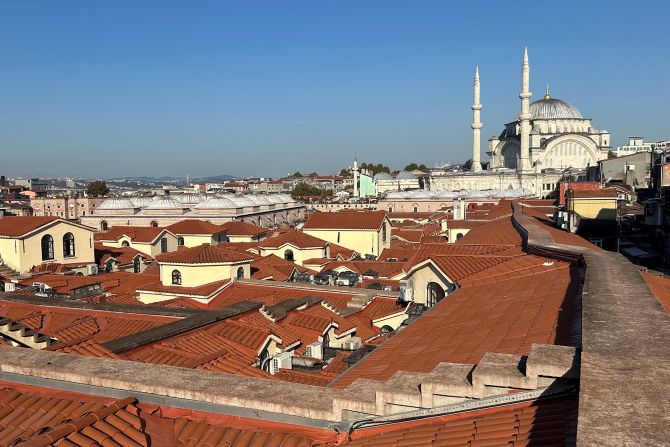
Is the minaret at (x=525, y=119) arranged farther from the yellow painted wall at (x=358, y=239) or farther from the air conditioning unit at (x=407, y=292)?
the air conditioning unit at (x=407, y=292)

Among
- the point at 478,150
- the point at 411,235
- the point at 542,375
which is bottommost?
the point at 411,235

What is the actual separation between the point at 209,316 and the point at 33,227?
65.1 ft

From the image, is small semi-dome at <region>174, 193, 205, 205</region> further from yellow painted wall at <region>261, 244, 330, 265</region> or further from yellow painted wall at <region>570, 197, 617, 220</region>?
yellow painted wall at <region>570, 197, 617, 220</region>

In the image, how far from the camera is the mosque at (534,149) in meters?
83.8

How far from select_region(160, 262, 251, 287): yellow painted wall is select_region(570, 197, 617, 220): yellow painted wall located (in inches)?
516

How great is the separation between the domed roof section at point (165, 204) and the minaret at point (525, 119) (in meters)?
48.5

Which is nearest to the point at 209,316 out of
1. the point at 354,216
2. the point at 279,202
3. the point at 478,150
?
the point at 354,216

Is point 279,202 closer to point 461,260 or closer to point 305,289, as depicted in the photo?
point 305,289

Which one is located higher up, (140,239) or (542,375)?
(542,375)

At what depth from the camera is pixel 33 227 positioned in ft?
84.1

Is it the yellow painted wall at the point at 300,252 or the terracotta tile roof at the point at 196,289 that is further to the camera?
the yellow painted wall at the point at 300,252

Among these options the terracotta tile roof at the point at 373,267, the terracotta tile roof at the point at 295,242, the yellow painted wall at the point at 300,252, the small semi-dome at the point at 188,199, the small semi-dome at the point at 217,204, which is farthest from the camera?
the small semi-dome at the point at 188,199

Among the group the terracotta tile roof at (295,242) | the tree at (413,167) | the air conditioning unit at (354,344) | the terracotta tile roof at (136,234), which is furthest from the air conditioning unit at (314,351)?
the tree at (413,167)

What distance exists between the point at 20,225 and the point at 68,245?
2.15m
